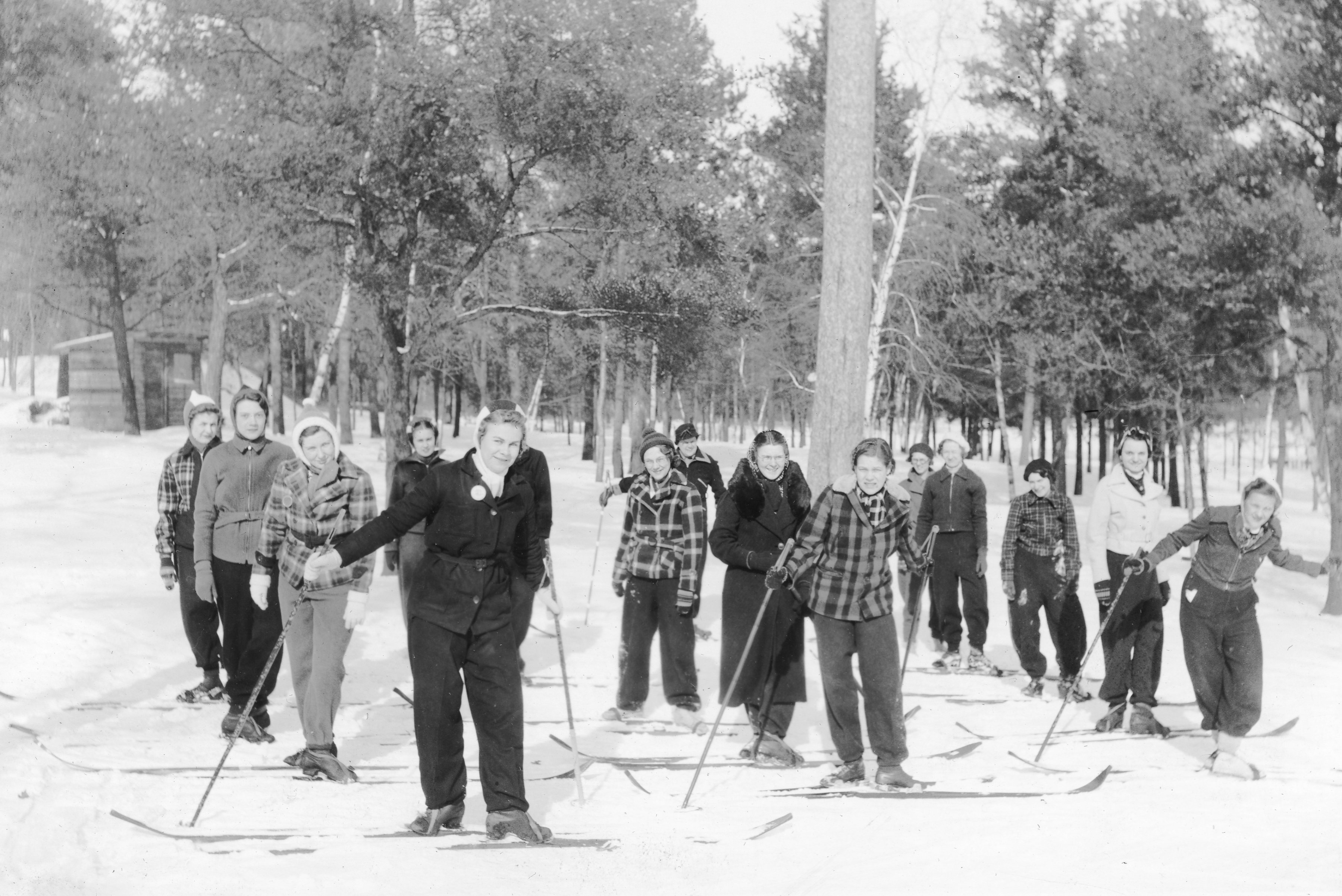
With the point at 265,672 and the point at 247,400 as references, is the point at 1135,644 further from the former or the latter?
the point at 247,400

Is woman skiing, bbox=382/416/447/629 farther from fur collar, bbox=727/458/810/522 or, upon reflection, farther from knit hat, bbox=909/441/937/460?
knit hat, bbox=909/441/937/460

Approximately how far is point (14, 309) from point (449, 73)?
135ft

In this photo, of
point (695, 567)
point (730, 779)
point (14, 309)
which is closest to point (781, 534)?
point (695, 567)

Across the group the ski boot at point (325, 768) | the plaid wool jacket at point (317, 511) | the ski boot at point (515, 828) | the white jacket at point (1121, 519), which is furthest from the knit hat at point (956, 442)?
the ski boot at point (515, 828)

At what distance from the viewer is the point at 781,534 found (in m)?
7.28

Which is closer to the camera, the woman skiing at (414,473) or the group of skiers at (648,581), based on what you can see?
the group of skiers at (648,581)

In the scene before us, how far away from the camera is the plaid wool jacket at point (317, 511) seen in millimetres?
6195

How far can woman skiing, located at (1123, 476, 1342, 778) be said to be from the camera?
678cm

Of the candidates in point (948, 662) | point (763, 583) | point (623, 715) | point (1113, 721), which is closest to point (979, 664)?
point (948, 662)

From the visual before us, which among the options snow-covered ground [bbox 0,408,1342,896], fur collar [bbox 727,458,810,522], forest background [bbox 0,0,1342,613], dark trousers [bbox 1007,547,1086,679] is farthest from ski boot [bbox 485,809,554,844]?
forest background [bbox 0,0,1342,613]

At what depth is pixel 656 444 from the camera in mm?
7789

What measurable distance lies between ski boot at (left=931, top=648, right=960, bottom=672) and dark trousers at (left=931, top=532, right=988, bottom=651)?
42mm

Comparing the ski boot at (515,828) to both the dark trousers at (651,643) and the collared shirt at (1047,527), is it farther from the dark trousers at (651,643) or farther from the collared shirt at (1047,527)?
the collared shirt at (1047,527)

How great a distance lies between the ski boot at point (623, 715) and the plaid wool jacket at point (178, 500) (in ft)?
9.79
